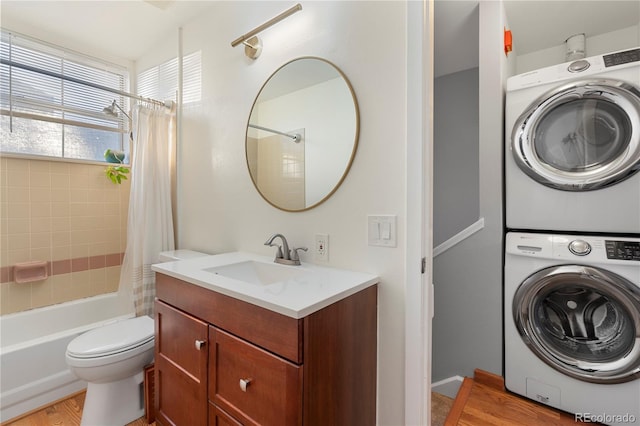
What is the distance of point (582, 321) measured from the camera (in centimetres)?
150

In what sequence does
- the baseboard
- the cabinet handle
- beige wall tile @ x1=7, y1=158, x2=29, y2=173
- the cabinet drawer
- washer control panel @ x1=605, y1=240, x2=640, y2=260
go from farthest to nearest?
beige wall tile @ x1=7, y1=158, x2=29, y2=173 < the baseboard < washer control panel @ x1=605, y1=240, x2=640, y2=260 < the cabinet handle < the cabinet drawer

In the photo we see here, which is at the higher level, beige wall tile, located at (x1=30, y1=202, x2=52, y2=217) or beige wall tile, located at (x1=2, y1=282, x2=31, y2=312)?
beige wall tile, located at (x1=30, y1=202, x2=52, y2=217)

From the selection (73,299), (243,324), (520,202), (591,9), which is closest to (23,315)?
(73,299)

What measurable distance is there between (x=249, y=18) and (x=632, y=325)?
101 inches

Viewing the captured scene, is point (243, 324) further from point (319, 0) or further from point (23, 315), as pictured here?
point (23, 315)

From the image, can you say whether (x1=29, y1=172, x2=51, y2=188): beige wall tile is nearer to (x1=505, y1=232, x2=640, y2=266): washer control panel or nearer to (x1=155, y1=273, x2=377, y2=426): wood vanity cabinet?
(x1=155, y1=273, x2=377, y2=426): wood vanity cabinet

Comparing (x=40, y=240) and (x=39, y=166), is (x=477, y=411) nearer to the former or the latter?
(x=40, y=240)

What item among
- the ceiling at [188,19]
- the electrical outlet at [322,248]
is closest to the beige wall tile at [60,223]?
the ceiling at [188,19]

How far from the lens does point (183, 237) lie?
7.41ft

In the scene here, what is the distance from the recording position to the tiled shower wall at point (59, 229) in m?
2.09

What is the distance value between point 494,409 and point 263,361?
4.59 ft

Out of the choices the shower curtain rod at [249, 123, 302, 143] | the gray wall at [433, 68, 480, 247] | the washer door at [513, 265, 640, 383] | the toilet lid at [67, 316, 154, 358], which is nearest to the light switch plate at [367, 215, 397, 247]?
the shower curtain rod at [249, 123, 302, 143]

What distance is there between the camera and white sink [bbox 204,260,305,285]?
1368 millimetres

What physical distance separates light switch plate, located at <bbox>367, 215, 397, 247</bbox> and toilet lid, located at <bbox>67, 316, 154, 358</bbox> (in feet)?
4.42
